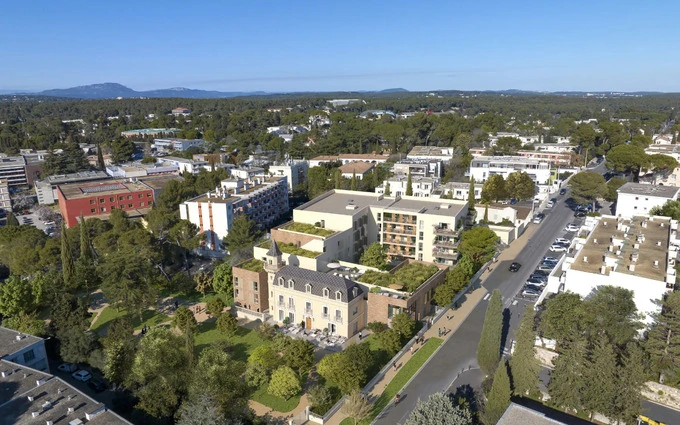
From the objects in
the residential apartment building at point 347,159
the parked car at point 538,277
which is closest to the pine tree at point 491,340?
the parked car at point 538,277

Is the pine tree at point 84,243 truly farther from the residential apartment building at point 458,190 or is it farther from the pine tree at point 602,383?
Result: the pine tree at point 602,383

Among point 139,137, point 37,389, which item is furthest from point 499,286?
point 139,137

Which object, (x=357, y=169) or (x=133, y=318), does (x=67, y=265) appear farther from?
(x=357, y=169)

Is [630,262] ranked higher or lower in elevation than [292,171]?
higher

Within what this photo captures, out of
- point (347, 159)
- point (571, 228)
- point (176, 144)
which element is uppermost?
point (176, 144)

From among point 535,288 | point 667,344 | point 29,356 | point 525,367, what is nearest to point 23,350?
point 29,356
